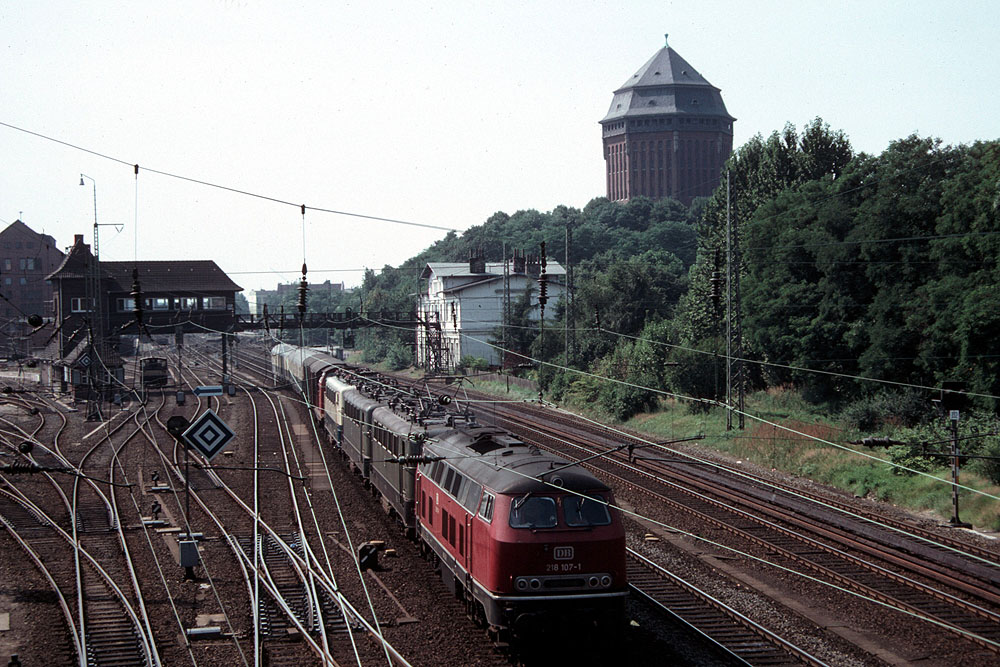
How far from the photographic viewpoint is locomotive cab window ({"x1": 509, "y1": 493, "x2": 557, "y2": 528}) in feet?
49.3

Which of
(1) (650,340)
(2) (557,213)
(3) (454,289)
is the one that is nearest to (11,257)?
(3) (454,289)

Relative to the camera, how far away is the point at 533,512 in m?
15.1

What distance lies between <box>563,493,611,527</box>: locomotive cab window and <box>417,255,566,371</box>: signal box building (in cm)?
5461

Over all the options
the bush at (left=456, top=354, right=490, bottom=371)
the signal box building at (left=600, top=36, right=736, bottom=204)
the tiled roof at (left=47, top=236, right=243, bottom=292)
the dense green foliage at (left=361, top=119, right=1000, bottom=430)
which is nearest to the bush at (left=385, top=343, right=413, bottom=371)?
the bush at (left=456, top=354, right=490, bottom=371)

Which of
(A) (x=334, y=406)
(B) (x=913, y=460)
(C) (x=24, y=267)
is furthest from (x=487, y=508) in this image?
(C) (x=24, y=267)

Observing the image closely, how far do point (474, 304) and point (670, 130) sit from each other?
212 feet

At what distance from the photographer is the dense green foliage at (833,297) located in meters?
35.3

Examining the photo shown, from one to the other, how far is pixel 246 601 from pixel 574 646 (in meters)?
7.62

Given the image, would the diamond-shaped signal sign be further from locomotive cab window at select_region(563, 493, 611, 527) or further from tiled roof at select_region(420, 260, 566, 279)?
tiled roof at select_region(420, 260, 566, 279)

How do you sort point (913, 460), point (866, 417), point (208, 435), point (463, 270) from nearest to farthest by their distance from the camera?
point (208, 435), point (913, 460), point (866, 417), point (463, 270)

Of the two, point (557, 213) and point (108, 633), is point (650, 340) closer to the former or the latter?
point (108, 633)

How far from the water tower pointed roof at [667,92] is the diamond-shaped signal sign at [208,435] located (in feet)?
398

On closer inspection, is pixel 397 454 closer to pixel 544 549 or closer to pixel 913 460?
pixel 544 549

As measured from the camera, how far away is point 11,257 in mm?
113562
